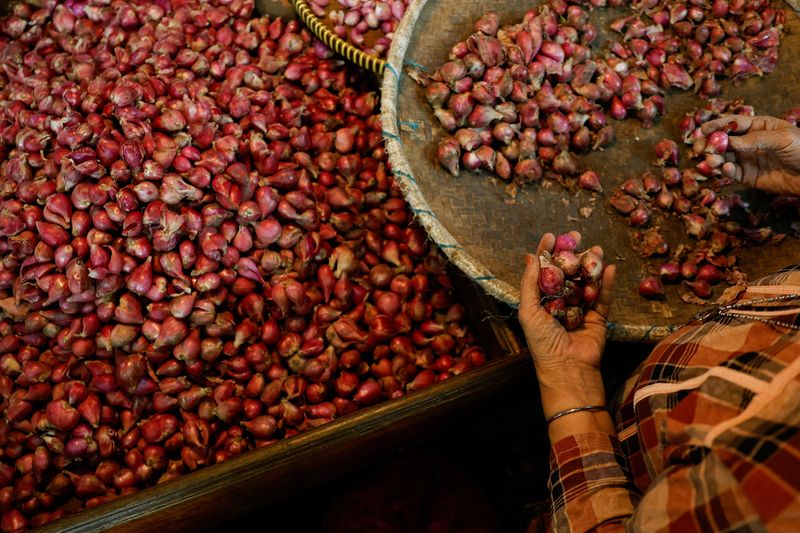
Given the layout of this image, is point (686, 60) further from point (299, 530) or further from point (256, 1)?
point (299, 530)

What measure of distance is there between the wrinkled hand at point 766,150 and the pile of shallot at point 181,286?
2.78 ft

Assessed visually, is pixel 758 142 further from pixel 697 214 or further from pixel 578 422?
pixel 578 422

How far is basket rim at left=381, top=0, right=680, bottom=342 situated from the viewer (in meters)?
1.26

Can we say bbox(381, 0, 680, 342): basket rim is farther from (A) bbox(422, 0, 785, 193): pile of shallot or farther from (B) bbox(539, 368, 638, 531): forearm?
(B) bbox(539, 368, 638, 531): forearm

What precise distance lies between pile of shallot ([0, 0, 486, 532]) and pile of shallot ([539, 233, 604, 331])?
0.40 m

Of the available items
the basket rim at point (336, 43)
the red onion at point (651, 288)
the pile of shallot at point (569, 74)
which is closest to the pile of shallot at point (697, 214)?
the red onion at point (651, 288)

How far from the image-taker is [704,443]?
63cm

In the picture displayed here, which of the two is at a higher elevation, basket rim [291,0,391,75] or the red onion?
basket rim [291,0,391,75]

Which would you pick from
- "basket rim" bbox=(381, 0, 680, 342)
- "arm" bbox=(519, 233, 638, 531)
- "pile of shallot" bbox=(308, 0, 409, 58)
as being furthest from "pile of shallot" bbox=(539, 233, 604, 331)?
"pile of shallot" bbox=(308, 0, 409, 58)

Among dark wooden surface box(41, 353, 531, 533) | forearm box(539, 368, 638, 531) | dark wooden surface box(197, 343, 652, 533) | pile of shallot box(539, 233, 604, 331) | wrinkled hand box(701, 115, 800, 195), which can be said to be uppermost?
wrinkled hand box(701, 115, 800, 195)

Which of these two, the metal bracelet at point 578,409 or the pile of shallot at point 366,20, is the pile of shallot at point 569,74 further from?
the metal bracelet at point 578,409

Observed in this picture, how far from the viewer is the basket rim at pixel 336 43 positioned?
1.67m

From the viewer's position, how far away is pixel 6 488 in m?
1.26

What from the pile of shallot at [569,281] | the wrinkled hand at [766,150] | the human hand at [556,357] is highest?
the wrinkled hand at [766,150]
